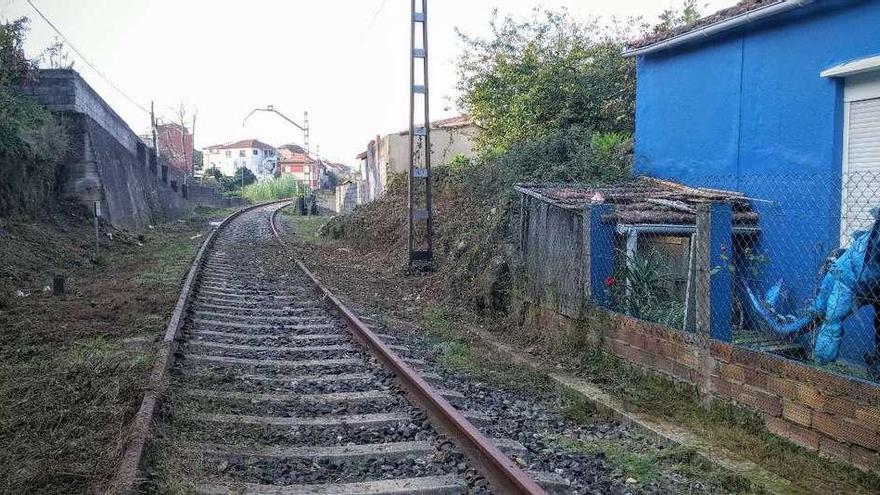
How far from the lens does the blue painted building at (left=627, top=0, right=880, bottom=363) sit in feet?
22.4

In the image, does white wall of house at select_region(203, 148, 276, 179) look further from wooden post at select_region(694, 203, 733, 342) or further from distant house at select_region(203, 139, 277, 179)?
wooden post at select_region(694, 203, 733, 342)

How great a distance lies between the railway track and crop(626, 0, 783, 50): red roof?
556cm

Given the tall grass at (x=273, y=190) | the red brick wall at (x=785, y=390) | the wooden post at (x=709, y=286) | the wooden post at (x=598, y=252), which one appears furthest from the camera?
the tall grass at (x=273, y=190)

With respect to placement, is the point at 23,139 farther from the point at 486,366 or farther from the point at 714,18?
the point at 714,18

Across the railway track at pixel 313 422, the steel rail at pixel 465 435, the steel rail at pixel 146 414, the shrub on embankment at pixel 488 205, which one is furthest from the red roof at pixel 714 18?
the steel rail at pixel 146 414

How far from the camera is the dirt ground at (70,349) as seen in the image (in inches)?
157

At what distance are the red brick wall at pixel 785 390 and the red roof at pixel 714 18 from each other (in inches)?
170

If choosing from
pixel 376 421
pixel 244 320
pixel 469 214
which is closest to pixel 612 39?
pixel 469 214

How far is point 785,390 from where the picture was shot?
4.64m

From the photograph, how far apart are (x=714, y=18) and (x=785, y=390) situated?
5.77 metres

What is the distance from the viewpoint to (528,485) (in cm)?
359

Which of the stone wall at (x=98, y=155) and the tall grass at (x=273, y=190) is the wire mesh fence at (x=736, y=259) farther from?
the tall grass at (x=273, y=190)

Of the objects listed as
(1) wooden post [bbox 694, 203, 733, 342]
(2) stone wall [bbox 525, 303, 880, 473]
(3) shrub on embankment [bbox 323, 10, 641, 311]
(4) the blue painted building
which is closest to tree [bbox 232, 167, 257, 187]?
(3) shrub on embankment [bbox 323, 10, 641, 311]

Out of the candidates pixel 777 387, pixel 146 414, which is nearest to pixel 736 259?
pixel 777 387
